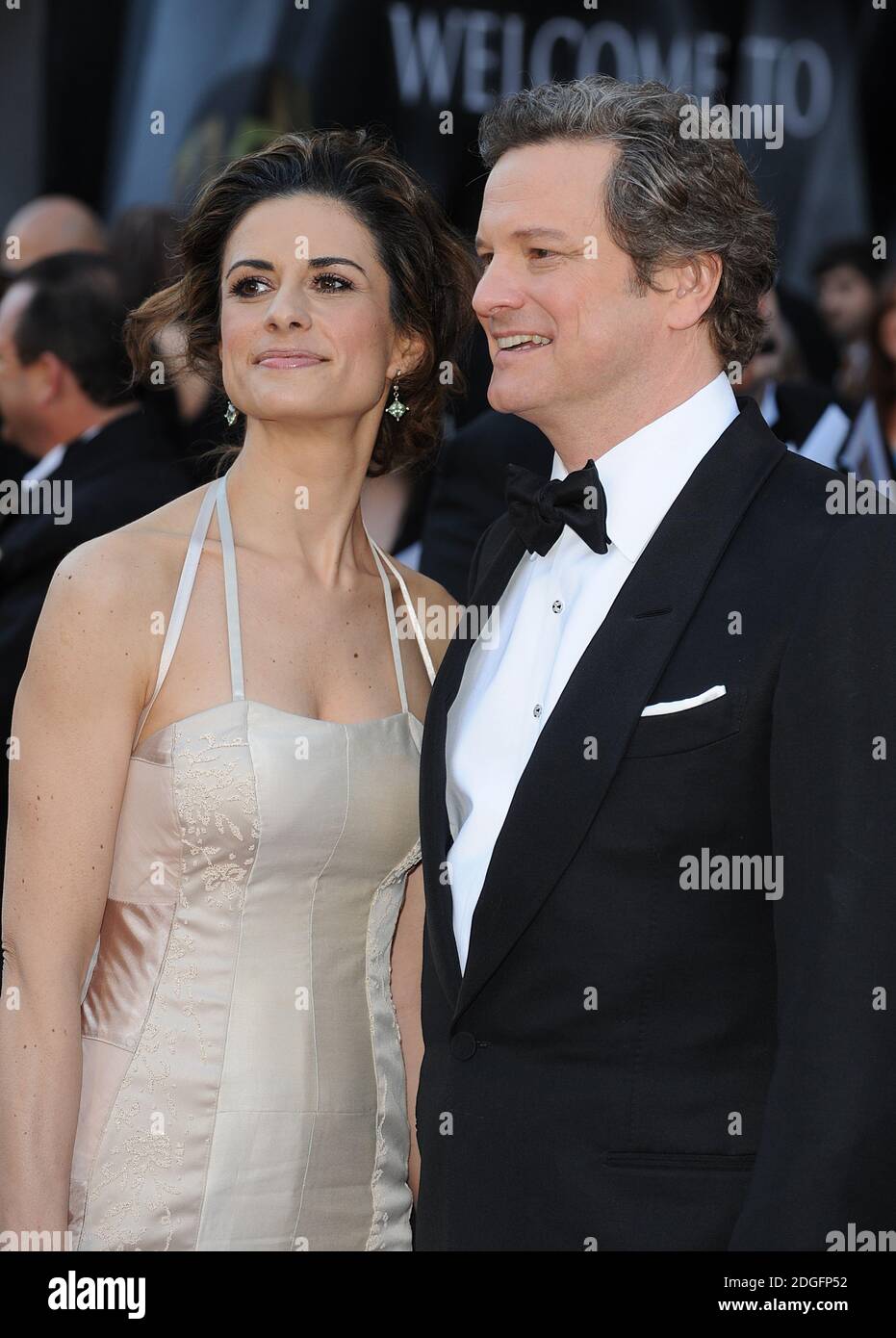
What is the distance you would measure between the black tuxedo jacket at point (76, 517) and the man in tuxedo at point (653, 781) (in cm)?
186

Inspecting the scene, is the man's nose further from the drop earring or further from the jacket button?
the jacket button

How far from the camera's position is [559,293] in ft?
7.11

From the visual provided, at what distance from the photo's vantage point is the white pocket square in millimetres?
1812

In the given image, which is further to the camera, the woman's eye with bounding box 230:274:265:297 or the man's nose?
the woman's eye with bounding box 230:274:265:297

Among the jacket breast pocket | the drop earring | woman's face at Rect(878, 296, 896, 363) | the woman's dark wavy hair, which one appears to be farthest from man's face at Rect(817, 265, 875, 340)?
the jacket breast pocket

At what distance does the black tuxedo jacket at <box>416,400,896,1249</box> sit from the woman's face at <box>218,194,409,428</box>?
759 mm

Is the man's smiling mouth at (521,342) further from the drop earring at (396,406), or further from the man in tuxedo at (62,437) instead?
the man in tuxedo at (62,437)

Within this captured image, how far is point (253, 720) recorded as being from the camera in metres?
2.33

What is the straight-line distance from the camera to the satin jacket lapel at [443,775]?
201cm

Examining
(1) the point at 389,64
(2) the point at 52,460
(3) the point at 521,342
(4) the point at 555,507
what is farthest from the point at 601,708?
(1) the point at 389,64

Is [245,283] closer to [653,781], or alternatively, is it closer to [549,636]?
[549,636]

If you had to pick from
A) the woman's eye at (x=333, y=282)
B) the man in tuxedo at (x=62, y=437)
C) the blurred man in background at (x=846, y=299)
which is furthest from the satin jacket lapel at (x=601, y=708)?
the blurred man in background at (x=846, y=299)
